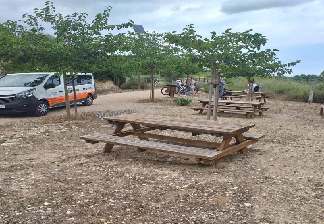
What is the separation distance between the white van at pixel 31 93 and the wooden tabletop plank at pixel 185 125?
5793 mm

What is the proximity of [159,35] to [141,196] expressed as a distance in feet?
73.6

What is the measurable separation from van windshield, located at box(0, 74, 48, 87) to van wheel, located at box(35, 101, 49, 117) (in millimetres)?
699

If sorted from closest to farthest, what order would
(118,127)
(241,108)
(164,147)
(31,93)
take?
(164,147)
(118,127)
(31,93)
(241,108)

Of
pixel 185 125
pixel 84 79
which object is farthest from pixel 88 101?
pixel 185 125

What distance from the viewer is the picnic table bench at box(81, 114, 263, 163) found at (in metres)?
7.87

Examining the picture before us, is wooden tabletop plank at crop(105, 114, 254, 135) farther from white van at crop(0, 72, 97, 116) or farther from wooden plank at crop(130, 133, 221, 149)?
white van at crop(0, 72, 97, 116)

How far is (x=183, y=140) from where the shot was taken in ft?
30.7

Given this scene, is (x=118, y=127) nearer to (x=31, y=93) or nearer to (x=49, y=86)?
(x=31, y=93)

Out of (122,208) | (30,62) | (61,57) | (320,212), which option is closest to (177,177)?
(122,208)

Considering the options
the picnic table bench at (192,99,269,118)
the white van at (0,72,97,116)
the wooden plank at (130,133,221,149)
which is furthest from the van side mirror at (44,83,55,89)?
the wooden plank at (130,133,221,149)

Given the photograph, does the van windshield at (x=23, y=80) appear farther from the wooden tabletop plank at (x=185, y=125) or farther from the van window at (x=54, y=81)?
the wooden tabletop plank at (x=185, y=125)

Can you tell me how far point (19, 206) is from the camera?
5.78 metres

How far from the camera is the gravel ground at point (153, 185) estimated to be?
5504 millimetres

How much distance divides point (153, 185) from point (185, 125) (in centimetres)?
209
